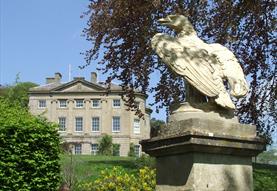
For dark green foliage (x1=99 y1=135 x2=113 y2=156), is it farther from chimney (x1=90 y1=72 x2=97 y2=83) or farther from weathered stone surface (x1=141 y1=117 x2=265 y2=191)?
weathered stone surface (x1=141 y1=117 x2=265 y2=191)

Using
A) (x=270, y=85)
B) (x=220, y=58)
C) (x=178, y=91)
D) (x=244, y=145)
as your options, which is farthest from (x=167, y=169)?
Answer: (x=270, y=85)

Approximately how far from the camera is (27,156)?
14.1 meters

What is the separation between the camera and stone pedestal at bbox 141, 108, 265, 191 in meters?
5.75

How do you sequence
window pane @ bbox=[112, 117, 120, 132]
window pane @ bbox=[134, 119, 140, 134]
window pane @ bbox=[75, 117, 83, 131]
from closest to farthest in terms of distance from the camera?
window pane @ bbox=[112, 117, 120, 132], window pane @ bbox=[134, 119, 140, 134], window pane @ bbox=[75, 117, 83, 131]

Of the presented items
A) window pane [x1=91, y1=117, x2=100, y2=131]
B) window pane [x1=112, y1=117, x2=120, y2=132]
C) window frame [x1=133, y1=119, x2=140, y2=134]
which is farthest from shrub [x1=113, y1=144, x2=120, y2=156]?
window pane [x1=91, y1=117, x2=100, y2=131]

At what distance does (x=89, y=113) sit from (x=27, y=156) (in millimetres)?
53233

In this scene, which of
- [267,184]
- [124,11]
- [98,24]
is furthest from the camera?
[267,184]

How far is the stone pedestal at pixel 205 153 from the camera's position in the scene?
5.75 metres

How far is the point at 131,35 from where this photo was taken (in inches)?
611

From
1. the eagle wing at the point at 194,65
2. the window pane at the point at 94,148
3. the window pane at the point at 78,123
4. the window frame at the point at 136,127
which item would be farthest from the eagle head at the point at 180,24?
the window pane at the point at 78,123

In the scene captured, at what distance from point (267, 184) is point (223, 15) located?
21.4 feet

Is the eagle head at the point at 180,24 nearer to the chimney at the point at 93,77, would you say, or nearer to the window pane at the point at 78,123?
the window pane at the point at 78,123

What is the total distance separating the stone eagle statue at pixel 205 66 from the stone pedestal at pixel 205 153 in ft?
1.07

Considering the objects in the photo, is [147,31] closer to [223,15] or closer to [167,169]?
[223,15]
